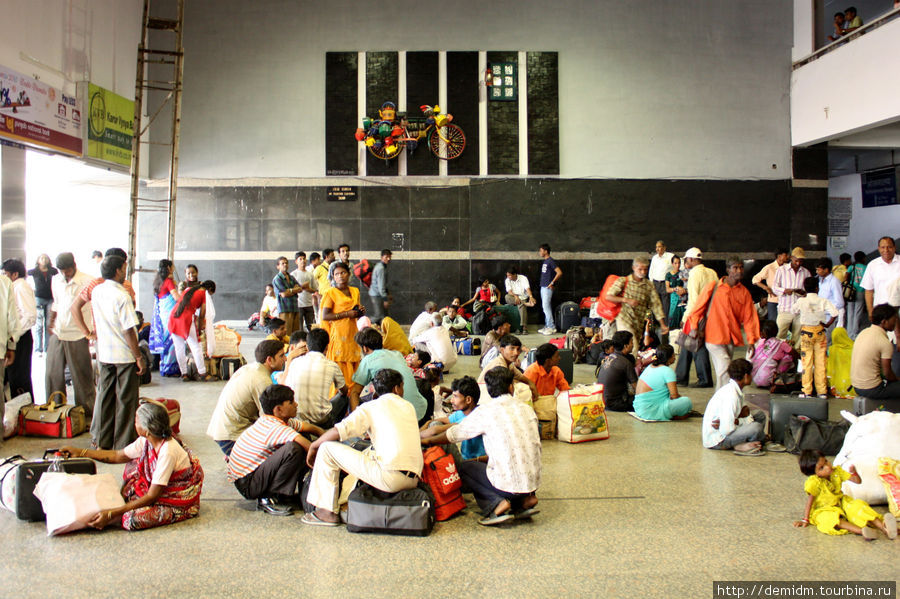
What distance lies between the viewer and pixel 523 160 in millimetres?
17312

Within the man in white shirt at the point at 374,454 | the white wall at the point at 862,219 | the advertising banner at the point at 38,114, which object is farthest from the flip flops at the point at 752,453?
the white wall at the point at 862,219

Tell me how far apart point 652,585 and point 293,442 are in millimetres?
2456

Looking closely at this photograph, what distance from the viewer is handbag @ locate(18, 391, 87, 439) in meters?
7.19

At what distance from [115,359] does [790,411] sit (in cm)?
616

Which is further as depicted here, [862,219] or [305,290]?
[862,219]

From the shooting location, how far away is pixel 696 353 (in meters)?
10.0

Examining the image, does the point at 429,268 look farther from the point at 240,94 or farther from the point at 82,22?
the point at 82,22

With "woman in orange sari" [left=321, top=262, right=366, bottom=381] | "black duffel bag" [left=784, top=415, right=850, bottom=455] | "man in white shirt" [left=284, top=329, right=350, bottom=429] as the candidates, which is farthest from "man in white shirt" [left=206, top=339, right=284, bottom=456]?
"black duffel bag" [left=784, top=415, right=850, bottom=455]

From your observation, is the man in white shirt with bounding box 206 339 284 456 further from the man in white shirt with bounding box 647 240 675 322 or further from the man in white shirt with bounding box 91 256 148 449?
the man in white shirt with bounding box 647 240 675 322

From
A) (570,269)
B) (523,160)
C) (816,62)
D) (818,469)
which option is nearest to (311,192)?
(523,160)

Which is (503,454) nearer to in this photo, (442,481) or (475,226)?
(442,481)

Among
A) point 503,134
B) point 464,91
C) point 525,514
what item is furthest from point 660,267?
point 525,514

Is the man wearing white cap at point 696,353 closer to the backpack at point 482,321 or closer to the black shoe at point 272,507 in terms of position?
the backpack at point 482,321

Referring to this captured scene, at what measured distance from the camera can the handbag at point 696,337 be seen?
9.30 m
